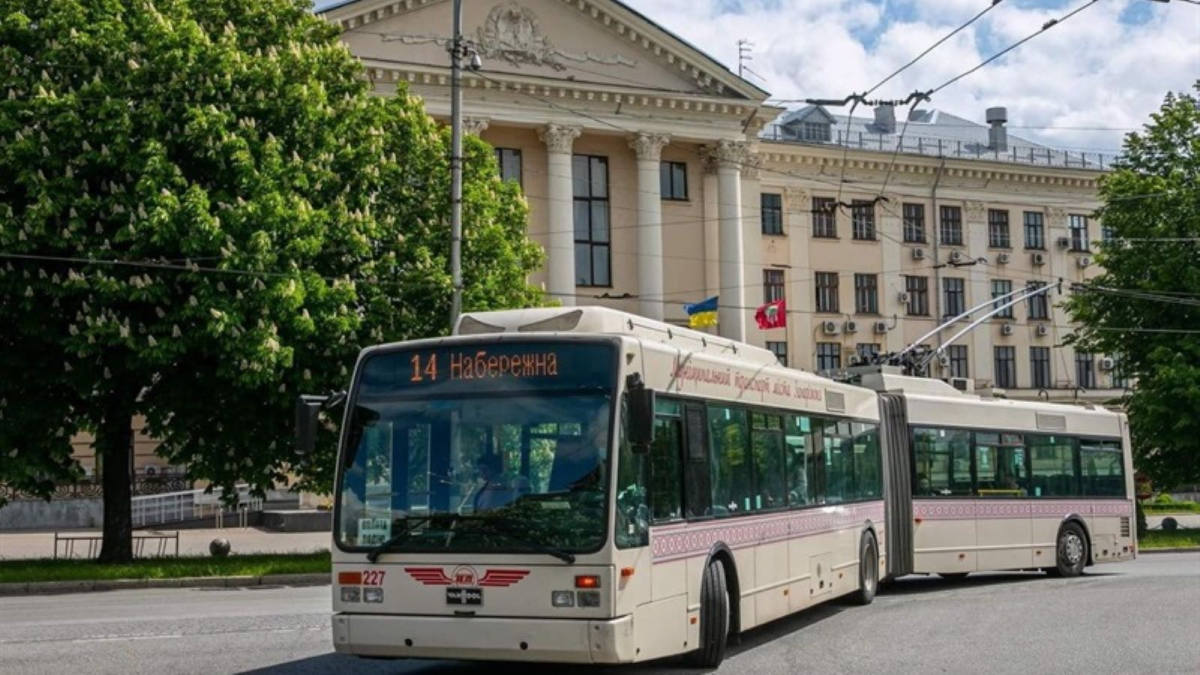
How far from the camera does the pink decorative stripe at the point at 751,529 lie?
38.7 feet

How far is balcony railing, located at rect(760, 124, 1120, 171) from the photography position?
Result: 214 ft

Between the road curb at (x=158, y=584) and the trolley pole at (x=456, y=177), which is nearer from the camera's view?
the road curb at (x=158, y=584)

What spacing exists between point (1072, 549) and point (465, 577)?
15.1 metres

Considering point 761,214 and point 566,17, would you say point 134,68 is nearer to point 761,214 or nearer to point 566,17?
point 566,17

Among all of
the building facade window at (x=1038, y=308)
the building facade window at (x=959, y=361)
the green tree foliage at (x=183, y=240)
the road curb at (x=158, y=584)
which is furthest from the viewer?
the building facade window at (x=1038, y=308)

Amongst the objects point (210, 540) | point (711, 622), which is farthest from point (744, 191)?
point (711, 622)

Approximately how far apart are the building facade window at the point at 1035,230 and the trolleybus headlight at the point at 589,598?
60.2 m

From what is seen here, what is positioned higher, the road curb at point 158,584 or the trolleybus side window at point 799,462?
the trolleybus side window at point 799,462

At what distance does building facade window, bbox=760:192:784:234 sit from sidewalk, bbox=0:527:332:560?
26343mm

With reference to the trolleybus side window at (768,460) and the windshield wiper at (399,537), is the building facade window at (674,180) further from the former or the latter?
the windshield wiper at (399,537)

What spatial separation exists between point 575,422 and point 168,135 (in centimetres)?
1653

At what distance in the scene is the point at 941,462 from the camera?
21.5m

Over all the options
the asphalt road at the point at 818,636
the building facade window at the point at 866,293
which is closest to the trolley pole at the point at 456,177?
the asphalt road at the point at 818,636

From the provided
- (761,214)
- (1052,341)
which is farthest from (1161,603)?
(1052,341)
